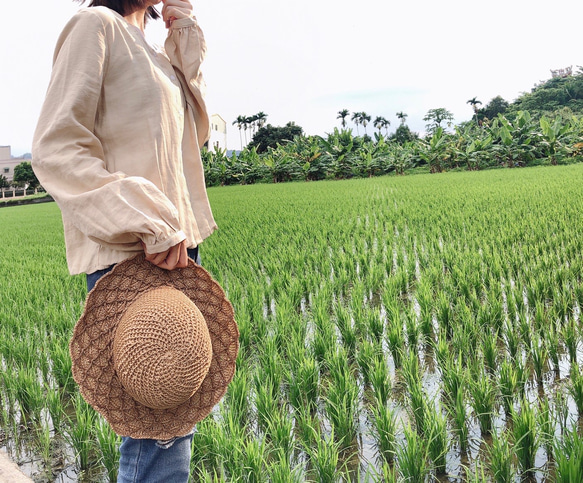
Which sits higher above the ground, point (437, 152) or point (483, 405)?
point (437, 152)

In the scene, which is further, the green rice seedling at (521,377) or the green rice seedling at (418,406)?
the green rice seedling at (521,377)

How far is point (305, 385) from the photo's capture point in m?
1.97

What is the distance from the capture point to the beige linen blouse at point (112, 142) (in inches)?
36.4

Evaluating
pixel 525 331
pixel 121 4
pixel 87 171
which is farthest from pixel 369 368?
pixel 121 4

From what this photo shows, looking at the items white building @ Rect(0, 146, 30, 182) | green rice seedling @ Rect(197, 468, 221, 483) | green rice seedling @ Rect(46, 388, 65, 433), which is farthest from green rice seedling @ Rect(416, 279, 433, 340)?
white building @ Rect(0, 146, 30, 182)

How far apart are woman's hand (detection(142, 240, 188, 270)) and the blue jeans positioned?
0.10 metres

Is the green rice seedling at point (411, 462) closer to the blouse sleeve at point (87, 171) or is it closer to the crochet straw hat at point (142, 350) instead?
the crochet straw hat at point (142, 350)

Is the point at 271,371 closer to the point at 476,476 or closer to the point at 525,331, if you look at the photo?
the point at 476,476

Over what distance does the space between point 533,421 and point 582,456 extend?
0.24m

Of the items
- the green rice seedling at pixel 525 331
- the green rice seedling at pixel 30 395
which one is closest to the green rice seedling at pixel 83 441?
the green rice seedling at pixel 30 395

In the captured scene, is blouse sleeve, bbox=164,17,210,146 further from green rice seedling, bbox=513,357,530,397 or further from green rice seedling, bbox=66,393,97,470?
green rice seedling, bbox=513,357,530,397

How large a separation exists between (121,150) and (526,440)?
1.39 metres

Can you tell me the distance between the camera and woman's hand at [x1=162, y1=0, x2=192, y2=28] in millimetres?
1174

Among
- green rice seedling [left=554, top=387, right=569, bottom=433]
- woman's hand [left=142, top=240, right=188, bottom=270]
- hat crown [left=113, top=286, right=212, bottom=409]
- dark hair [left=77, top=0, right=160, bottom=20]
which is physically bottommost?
green rice seedling [left=554, top=387, right=569, bottom=433]
